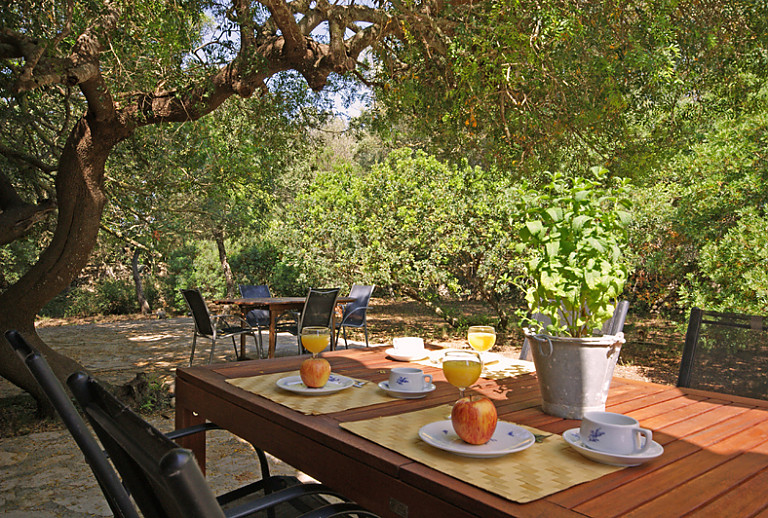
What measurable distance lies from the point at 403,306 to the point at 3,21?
396 inches

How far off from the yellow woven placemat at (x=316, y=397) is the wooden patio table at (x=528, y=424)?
31mm

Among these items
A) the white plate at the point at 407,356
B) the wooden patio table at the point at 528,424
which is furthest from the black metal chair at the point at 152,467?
the white plate at the point at 407,356

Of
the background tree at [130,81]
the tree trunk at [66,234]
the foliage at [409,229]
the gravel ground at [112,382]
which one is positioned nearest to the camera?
the gravel ground at [112,382]

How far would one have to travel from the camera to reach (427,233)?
805 cm

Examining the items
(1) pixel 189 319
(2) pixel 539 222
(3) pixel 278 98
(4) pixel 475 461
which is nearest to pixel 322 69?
(3) pixel 278 98

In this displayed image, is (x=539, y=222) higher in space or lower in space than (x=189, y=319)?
higher

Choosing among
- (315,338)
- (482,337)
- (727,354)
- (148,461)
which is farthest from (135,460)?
(727,354)

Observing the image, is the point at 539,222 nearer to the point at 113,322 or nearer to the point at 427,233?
the point at 427,233

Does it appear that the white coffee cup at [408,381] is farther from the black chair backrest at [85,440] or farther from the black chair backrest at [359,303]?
the black chair backrest at [359,303]

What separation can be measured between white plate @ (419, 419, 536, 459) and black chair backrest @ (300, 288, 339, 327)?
4476 millimetres

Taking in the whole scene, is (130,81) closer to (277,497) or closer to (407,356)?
(407,356)

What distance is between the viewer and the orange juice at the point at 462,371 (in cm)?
143

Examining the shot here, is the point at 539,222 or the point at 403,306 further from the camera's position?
the point at 403,306

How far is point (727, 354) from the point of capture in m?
1.99
